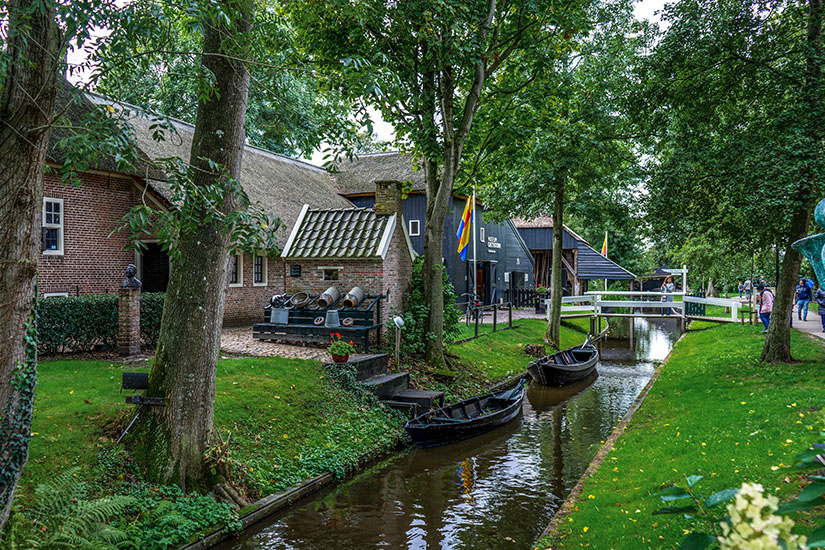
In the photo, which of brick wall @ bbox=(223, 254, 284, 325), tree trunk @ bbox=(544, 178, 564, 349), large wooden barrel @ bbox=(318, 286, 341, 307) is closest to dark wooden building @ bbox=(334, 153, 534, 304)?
tree trunk @ bbox=(544, 178, 564, 349)

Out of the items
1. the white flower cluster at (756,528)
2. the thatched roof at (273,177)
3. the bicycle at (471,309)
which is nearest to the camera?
the white flower cluster at (756,528)

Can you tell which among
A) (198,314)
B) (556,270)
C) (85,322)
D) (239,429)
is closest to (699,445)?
(239,429)

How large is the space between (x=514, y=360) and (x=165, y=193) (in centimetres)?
1264

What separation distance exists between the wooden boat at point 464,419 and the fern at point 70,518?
19.7ft

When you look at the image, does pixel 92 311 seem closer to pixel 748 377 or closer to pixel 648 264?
pixel 748 377

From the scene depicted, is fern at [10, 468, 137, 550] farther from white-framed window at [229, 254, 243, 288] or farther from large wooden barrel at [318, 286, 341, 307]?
white-framed window at [229, 254, 243, 288]

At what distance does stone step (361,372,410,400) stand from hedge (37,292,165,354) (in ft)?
18.1

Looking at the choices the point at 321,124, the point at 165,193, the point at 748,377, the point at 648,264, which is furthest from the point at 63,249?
the point at 648,264

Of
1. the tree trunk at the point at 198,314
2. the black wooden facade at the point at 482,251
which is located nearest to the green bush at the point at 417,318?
the tree trunk at the point at 198,314

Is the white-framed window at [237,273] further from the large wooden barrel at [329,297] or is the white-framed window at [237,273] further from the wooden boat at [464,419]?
the wooden boat at [464,419]

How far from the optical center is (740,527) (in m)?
1.57

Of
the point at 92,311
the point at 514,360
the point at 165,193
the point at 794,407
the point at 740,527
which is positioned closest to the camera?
the point at 740,527

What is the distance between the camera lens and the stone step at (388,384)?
12.4m

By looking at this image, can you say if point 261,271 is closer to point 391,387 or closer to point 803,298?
point 391,387
